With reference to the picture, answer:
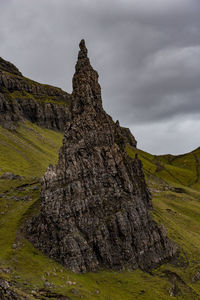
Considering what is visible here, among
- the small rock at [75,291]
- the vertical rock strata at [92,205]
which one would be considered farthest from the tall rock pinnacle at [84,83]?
the small rock at [75,291]

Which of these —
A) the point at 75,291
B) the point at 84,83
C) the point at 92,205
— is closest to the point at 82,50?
the point at 84,83

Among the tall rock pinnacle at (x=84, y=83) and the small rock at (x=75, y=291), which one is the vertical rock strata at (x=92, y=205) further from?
the small rock at (x=75, y=291)

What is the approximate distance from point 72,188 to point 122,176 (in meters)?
20.8

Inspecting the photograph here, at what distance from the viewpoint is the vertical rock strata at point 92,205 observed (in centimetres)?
8450

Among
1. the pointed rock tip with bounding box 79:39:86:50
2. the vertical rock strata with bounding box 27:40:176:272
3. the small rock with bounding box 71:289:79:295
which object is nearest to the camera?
the small rock with bounding box 71:289:79:295

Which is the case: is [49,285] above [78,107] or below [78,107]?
below

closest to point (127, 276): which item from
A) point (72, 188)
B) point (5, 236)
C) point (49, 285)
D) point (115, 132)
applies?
point (49, 285)

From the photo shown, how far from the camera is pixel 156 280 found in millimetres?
82938

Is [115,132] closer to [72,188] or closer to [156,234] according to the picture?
[72,188]

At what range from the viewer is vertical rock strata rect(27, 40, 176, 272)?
84.5 meters

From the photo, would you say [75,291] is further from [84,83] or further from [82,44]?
[82,44]

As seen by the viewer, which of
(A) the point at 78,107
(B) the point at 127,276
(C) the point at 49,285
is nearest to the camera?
(C) the point at 49,285

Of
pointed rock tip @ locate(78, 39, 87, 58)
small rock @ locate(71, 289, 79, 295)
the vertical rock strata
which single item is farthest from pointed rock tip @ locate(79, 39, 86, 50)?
small rock @ locate(71, 289, 79, 295)

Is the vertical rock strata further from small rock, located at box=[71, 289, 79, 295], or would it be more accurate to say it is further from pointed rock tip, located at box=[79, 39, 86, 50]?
small rock, located at box=[71, 289, 79, 295]
